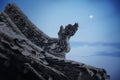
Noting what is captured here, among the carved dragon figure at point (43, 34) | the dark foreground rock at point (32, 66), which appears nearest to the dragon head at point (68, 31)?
the carved dragon figure at point (43, 34)

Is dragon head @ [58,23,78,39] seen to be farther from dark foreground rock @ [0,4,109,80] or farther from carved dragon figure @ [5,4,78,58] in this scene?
dark foreground rock @ [0,4,109,80]

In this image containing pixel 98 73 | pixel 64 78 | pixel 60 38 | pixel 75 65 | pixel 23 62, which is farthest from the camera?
pixel 60 38

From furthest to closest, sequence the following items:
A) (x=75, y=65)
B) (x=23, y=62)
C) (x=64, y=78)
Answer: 1. (x=75, y=65)
2. (x=23, y=62)
3. (x=64, y=78)

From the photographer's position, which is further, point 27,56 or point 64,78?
point 27,56

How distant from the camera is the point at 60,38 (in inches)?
534

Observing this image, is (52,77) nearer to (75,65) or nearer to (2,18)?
(75,65)

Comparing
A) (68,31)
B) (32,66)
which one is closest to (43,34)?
(68,31)

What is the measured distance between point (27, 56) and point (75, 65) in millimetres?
2947

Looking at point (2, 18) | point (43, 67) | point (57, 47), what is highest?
point (2, 18)

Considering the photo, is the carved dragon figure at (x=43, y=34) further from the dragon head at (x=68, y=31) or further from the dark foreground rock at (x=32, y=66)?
the dark foreground rock at (x=32, y=66)

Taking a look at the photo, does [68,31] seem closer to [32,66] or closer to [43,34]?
[43,34]

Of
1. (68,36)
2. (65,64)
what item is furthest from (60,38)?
(65,64)

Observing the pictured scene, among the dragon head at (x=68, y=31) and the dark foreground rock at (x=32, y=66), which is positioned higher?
the dragon head at (x=68, y=31)

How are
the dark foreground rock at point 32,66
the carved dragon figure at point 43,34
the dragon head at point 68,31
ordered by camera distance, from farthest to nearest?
the dragon head at point 68,31 < the carved dragon figure at point 43,34 < the dark foreground rock at point 32,66
